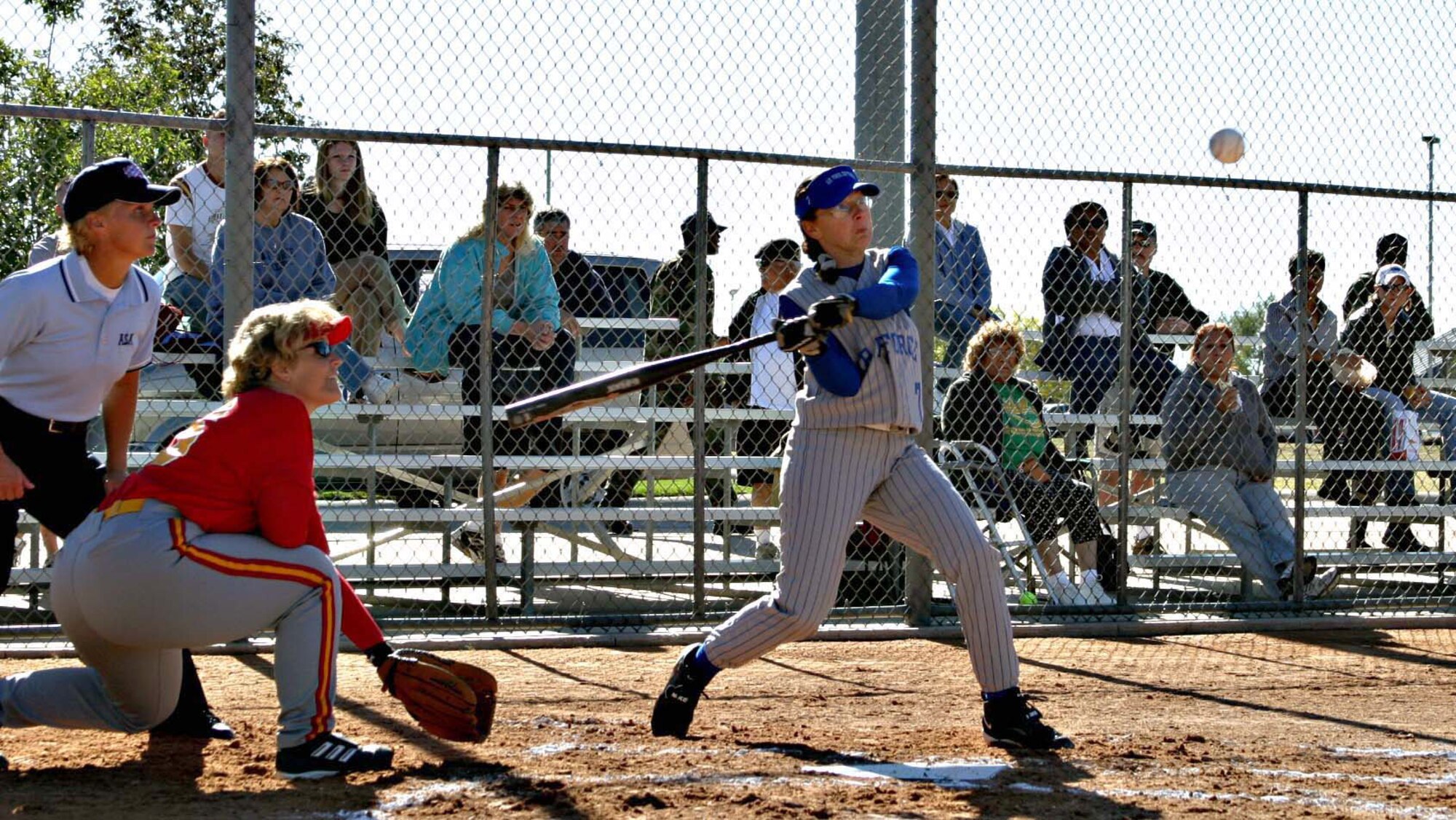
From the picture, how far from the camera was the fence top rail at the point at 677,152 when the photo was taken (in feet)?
19.0

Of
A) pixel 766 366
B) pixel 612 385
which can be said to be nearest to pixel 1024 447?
pixel 766 366

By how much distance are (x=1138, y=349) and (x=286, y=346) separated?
5.51 m

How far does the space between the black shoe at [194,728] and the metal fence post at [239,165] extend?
1.83m

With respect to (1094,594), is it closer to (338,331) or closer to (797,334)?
(797,334)

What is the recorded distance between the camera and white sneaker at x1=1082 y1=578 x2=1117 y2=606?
768cm

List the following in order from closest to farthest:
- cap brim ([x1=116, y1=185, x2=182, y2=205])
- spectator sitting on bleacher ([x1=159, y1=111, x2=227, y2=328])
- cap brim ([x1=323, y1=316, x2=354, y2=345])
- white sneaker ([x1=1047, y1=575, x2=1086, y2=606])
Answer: cap brim ([x1=323, y1=316, x2=354, y2=345]) → cap brim ([x1=116, y1=185, x2=182, y2=205]) → spectator sitting on bleacher ([x1=159, y1=111, x2=227, y2=328]) → white sneaker ([x1=1047, y1=575, x2=1086, y2=606])

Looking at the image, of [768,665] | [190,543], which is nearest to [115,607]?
[190,543]

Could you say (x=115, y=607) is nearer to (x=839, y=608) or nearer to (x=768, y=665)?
(x=768, y=665)

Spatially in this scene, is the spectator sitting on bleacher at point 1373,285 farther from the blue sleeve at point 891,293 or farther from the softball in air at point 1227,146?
the blue sleeve at point 891,293

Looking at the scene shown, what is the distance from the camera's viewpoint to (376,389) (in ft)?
23.3

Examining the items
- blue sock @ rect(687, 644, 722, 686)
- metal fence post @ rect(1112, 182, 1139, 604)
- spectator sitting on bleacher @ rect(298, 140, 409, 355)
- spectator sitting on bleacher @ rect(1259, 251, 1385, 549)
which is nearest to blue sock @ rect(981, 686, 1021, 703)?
blue sock @ rect(687, 644, 722, 686)

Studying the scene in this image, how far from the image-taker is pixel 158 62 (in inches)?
468

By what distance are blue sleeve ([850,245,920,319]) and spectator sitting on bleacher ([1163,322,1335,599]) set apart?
3.93 meters

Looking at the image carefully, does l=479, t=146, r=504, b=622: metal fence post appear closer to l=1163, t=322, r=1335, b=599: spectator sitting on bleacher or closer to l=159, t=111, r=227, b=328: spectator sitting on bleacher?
l=159, t=111, r=227, b=328: spectator sitting on bleacher
